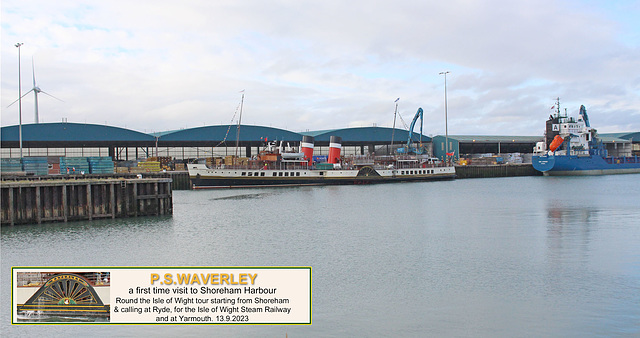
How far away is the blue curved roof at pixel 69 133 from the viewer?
67.9 metres

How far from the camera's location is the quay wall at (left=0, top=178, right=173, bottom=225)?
29.4 metres

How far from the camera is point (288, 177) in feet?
209

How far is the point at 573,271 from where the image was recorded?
17797mm

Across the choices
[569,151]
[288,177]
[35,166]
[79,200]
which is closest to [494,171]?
[569,151]

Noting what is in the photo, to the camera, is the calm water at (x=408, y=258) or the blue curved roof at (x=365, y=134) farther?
the blue curved roof at (x=365, y=134)

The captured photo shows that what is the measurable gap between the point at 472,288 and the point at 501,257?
510 cm

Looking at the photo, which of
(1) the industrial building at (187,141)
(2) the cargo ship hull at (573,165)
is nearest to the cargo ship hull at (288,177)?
(1) the industrial building at (187,141)

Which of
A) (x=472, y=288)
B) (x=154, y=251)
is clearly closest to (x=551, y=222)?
(x=472, y=288)

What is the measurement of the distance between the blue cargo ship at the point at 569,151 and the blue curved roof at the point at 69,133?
6494 centimetres

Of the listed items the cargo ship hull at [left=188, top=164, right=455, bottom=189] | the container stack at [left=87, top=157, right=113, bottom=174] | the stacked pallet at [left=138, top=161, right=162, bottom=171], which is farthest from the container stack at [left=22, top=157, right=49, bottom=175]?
the cargo ship hull at [left=188, top=164, right=455, bottom=189]

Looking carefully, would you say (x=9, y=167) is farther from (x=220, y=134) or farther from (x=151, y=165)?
(x=220, y=134)

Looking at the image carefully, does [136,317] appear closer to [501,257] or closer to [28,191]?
[501,257]

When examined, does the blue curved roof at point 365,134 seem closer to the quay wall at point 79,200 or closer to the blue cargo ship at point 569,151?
the blue cargo ship at point 569,151

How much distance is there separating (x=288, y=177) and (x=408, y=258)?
44322mm
